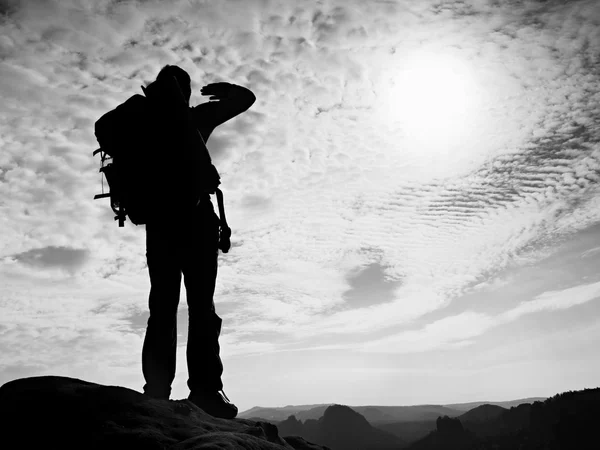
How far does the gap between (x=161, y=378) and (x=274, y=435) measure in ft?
5.17

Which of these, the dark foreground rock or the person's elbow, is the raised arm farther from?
the dark foreground rock

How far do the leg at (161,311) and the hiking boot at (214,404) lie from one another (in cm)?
40

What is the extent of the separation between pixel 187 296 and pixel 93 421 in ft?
8.75

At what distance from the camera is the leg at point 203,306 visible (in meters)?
5.13

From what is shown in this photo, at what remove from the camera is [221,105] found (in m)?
5.92

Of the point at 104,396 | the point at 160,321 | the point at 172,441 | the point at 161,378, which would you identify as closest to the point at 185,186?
the point at 160,321

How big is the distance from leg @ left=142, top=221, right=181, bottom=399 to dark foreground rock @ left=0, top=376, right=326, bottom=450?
106 centimetres

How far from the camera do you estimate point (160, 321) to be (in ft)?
16.6

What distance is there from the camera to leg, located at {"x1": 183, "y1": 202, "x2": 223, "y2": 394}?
202 inches

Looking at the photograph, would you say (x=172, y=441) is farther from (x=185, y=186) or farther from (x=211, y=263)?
(x=185, y=186)

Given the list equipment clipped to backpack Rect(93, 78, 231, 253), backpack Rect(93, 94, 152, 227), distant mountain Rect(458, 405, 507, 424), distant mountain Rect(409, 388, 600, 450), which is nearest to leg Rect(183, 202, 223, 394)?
equipment clipped to backpack Rect(93, 78, 231, 253)

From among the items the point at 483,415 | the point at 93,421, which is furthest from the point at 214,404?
the point at 483,415

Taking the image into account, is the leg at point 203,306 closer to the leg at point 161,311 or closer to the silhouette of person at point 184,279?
the silhouette of person at point 184,279

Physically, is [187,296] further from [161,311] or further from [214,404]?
[214,404]
